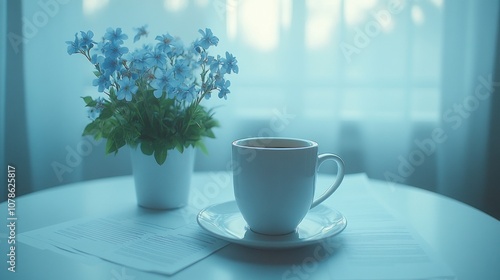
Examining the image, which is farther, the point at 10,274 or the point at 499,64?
the point at 499,64

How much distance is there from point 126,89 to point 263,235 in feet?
0.98

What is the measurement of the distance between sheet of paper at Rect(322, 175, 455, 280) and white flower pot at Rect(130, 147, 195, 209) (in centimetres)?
29

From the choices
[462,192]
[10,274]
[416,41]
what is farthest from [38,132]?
[462,192]

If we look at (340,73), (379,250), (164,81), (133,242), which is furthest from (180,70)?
(340,73)

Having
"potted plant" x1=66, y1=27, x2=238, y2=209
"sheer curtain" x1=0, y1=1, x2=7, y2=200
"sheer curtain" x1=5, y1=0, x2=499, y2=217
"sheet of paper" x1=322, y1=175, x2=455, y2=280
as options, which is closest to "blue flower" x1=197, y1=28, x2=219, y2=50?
"potted plant" x1=66, y1=27, x2=238, y2=209

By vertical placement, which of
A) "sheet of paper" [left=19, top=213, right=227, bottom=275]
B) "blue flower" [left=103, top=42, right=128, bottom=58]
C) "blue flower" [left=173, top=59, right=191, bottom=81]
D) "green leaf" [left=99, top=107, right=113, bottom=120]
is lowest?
"sheet of paper" [left=19, top=213, right=227, bottom=275]

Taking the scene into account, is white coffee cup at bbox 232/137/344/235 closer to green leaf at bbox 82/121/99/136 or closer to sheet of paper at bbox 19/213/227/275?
sheet of paper at bbox 19/213/227/275

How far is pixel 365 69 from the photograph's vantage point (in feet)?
4.73

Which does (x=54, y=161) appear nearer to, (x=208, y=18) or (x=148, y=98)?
(x=208, y=18)

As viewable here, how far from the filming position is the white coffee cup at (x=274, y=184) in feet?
1.75

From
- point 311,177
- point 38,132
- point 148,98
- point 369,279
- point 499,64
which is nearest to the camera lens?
point 369,279

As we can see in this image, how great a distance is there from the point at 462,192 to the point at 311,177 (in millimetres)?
1147

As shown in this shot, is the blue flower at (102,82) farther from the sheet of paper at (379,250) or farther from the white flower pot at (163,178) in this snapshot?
the sheet of paper at (379,250)

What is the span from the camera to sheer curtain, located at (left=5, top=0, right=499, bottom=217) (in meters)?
1.40
